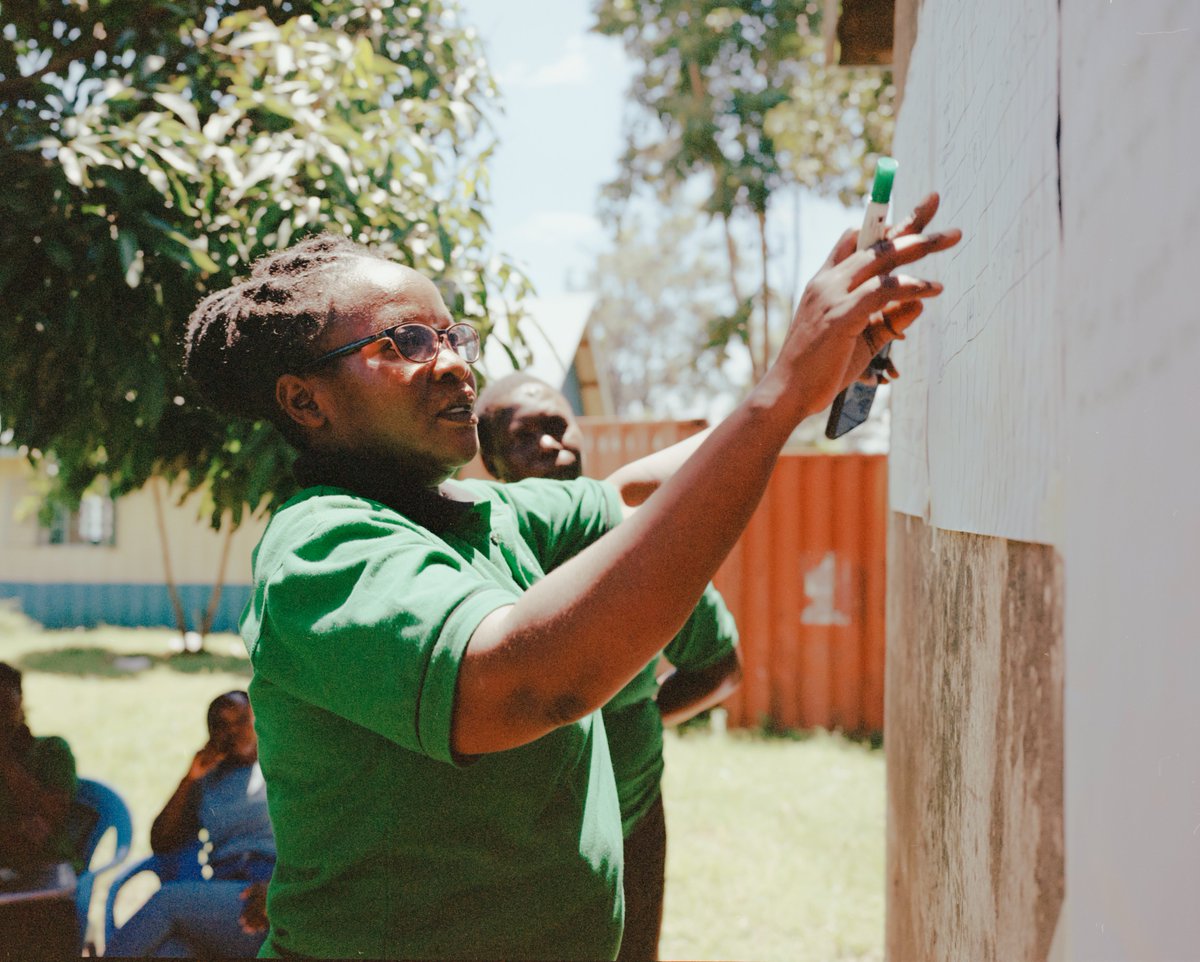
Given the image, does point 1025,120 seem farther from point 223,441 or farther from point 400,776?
point 223,441

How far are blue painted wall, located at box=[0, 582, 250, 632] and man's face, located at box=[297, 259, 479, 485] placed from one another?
15672 mm

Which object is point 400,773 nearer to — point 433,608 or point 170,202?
point 433,608

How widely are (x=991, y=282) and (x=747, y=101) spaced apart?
49.8 ft

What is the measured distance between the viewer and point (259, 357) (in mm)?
1565

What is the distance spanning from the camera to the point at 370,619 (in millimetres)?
1093

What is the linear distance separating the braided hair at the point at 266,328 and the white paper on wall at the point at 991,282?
0.92 m

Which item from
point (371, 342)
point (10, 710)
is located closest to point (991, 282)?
point (371, 342)

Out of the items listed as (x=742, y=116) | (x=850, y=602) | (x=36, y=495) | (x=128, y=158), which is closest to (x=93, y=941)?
(x=128, y=158)

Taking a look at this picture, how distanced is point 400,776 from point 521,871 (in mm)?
237

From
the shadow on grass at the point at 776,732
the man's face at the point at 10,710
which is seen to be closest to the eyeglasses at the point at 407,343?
the man's face at the point at 10,710

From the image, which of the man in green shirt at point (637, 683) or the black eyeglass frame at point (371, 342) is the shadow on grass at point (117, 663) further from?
the black eyeglass frame at point (371, 342)

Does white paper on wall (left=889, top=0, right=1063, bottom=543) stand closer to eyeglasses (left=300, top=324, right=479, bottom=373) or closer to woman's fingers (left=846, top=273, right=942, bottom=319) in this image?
woman's fingers (left=846, top=273, right=942, bottom=319)

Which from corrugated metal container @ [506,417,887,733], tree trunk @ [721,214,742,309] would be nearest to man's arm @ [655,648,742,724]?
corrugated metal container @ [506,417,887,733]

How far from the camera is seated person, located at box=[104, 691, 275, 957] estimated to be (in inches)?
127
